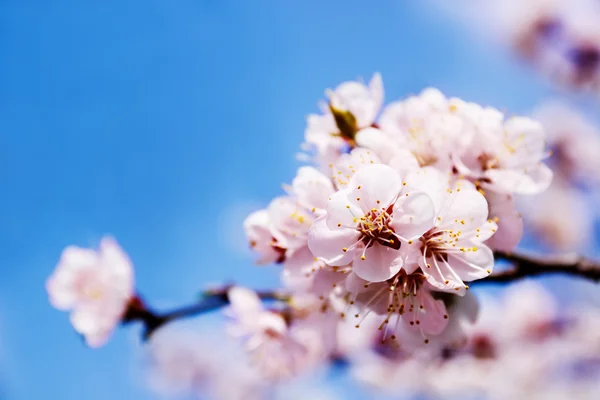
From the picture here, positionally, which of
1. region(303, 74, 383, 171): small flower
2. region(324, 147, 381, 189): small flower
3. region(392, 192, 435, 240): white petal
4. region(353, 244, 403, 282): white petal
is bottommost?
region(353, 244, 403, 282): white petal

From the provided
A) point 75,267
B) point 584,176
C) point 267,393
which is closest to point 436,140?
point 75,267

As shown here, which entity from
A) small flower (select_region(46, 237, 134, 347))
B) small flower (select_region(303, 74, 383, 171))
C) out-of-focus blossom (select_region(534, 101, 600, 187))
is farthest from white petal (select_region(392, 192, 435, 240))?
out-of-focus blossom (select_region(534, 101, 600, 187))

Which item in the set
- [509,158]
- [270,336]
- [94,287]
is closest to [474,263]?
[509,158]

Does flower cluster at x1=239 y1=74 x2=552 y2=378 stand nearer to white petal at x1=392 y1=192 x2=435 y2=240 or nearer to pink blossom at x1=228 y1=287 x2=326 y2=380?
white petal at x1=392 y1=192 x2=435 y2=240

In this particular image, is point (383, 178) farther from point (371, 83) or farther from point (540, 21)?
point (540, 21)

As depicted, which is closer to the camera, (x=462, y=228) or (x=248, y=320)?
(x=462, y=228)

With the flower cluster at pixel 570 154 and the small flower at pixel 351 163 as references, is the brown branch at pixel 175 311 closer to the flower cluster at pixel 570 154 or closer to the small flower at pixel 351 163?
the small flower at pixel 351 163

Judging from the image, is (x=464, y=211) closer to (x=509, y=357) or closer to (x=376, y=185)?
(x=376, y=185)
